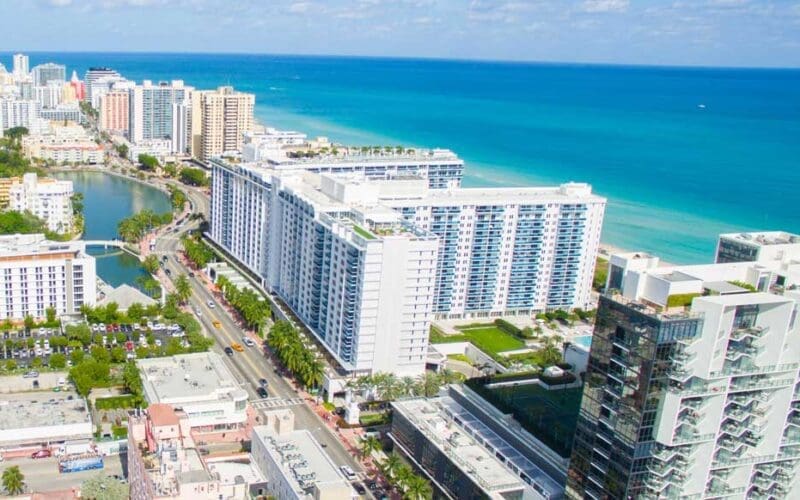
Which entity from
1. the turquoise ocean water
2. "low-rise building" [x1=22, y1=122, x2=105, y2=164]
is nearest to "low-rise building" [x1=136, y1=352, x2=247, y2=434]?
the turquoise ocean water

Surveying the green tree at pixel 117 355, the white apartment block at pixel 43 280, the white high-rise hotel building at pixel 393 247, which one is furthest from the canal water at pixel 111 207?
the green tree at pixel 117 355

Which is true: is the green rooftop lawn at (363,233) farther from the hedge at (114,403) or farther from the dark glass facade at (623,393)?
the dark glass facade at (623,393)

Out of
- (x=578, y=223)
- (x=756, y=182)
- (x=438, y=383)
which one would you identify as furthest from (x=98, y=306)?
(x=756, y=182)

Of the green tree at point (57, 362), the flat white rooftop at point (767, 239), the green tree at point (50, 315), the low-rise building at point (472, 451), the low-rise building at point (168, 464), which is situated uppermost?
the flat white rooftop at point (767, 239)

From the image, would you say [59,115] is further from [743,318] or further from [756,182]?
[743,318]

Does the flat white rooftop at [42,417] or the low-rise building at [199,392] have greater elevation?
the low-rise building at [199,392]

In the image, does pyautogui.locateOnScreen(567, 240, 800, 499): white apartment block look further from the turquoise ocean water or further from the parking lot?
the turquoise ocean water
